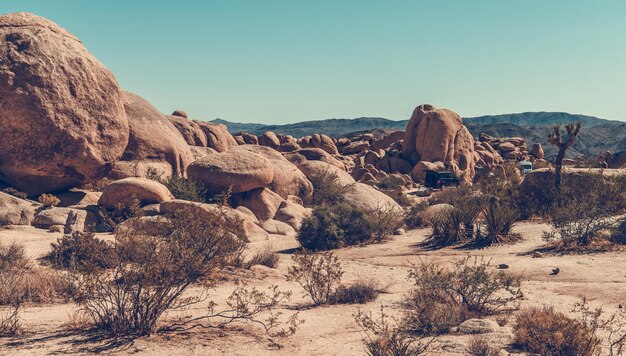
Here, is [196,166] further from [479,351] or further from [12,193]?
[479,351]

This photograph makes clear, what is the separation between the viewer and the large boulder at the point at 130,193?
16.0 metres

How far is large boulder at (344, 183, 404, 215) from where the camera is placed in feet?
64.4

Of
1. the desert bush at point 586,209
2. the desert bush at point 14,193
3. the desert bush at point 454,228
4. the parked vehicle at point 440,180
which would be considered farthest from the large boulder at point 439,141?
the desert bush at point 14,193

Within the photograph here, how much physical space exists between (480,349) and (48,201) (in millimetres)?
14091

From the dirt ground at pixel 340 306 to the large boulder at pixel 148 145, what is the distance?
5.88 metres

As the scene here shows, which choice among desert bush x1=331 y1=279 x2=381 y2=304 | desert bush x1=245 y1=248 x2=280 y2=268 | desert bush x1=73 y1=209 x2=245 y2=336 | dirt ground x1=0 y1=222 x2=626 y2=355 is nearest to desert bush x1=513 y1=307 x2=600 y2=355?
dirt ground x1=0 y1=222 x2=626 y2=355

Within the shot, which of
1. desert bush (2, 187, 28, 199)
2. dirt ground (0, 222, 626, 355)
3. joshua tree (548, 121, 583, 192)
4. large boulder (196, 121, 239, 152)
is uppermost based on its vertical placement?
large boulder (196, 121, 239, 152)

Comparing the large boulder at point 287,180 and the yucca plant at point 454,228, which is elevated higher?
the large boulder at point 287,180

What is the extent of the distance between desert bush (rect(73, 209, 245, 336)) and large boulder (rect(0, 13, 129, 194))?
386 inches

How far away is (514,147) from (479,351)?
6145 cm

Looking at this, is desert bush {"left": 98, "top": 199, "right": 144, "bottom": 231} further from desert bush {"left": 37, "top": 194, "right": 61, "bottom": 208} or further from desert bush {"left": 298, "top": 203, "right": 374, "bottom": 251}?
desert bush {"left": 298, "top": 203, "right": 374, "bottom": 251}

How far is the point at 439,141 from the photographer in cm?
3909

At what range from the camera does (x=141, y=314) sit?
702cm

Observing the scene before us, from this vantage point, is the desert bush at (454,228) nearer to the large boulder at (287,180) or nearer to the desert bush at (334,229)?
the desert bush at (334,229)
